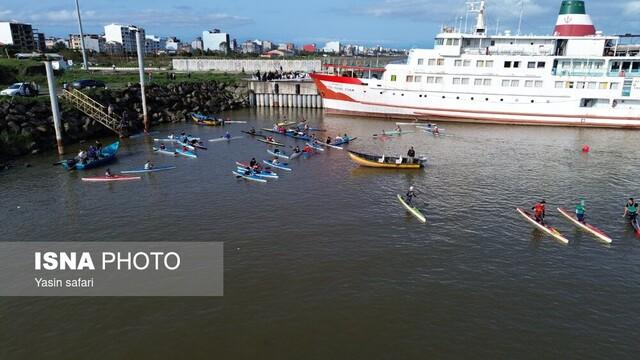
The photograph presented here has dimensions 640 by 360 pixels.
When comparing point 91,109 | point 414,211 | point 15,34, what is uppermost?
point 15,34

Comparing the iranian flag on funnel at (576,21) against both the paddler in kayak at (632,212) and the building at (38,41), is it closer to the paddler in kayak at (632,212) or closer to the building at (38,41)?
the paddler in kayak at (632,212)

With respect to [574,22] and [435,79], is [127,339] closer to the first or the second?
[435,79]

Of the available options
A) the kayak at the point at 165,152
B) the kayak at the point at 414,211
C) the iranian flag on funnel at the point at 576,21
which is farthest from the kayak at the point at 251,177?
the iranian flag on funnel at the point at 576,21

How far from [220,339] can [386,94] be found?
52462 mm

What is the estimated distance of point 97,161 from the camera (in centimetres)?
3684

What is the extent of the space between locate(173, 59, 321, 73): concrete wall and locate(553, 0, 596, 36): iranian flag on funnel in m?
56.2

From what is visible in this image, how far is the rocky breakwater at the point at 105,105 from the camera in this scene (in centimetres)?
4012

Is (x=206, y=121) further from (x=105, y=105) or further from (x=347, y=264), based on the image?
(x=347, y=264)

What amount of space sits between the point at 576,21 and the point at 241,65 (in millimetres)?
71917

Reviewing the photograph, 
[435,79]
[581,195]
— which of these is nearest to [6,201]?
[581,195]

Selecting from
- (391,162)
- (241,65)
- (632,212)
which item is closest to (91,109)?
(391,162)

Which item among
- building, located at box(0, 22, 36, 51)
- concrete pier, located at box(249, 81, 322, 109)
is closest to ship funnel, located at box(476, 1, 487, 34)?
concrete pier, located at box(249, 81, 322, 109)

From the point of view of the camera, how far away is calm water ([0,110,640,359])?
16.4 m

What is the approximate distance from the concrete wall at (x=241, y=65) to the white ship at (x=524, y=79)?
1695 inches
